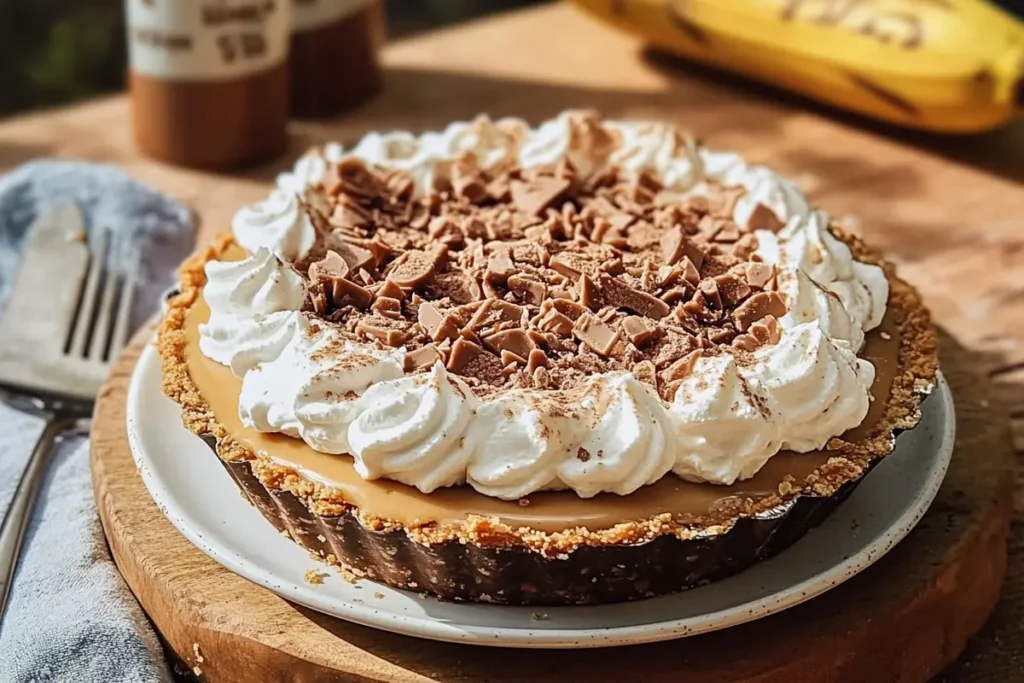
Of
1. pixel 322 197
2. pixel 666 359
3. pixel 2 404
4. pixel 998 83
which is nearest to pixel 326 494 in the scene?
pixel 666 359

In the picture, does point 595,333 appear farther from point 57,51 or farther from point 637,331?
point 57,51

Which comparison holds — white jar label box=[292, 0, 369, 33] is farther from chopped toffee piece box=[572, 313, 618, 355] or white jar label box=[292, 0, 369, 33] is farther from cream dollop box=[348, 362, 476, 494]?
cream dollop box=[348, 362, 476, 494]

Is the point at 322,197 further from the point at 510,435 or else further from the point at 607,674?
the point at 607,674

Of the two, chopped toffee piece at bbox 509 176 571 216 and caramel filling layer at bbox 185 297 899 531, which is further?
chopped toffee piece at bbox 509 176 571 216

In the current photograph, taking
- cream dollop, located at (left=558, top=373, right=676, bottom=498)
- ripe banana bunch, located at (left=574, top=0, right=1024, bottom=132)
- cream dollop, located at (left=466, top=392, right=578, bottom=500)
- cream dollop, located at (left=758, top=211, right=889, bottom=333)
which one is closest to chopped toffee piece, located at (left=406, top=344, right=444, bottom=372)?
cream dollop, located at (left=466, top=392, right=578, bottom=500)

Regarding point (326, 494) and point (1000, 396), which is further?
point (1000, 396)

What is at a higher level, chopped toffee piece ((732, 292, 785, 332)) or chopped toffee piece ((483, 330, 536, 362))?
chopped toffee piece ((732, 292, 785, 332))
